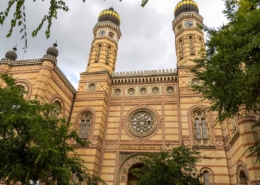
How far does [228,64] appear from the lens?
6668 millimetres

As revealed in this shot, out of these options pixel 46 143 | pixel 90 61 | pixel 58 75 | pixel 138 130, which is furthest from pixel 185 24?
pixel 46 143

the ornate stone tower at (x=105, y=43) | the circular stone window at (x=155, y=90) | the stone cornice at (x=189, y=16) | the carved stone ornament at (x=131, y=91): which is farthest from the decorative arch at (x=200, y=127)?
the stone cornice at (x=189, y=16)

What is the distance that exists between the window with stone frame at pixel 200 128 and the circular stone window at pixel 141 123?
2.86 m

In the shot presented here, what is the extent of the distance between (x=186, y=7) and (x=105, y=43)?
8.66m

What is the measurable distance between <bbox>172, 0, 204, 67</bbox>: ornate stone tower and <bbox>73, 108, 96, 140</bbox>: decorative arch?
27.5 ft

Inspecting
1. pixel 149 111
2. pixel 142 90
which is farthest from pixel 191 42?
pixel 149 111

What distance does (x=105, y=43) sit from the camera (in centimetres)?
A: 2114

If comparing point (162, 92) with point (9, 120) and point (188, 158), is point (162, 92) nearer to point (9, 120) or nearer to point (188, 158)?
point (188, 158)

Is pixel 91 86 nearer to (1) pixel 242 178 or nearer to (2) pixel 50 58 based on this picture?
(2) pixel 50 58

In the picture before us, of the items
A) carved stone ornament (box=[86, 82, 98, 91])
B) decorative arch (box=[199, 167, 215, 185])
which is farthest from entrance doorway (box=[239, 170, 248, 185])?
carved stone ornament (box=[86, 82, 98, 91])

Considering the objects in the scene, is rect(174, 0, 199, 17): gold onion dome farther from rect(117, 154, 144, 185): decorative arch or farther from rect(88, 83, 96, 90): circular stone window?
rect(117, 154, 144, 185): decorative arch

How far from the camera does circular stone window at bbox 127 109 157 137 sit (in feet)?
53.2

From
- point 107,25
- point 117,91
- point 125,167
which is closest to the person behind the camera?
point 125,167

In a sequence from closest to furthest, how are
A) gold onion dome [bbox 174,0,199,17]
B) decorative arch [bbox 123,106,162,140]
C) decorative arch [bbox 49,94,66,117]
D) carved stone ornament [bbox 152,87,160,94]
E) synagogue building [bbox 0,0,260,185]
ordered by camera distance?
Answer: synagogue building [bbox 0,0,260,185] → decorative arch [bbox 49,94,66,117] → decorative arch [bbox 123,106,162,140] → carved stone ornament [bbox 152,87,160,94] → gold onion dome [bbox 174,0,199,17]
